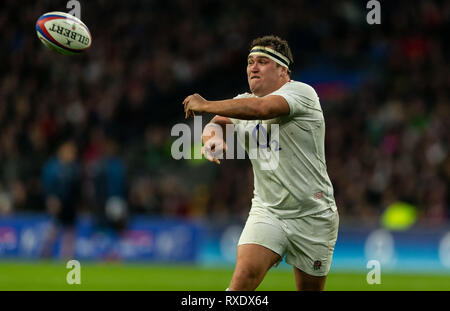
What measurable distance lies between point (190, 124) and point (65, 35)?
12566 mm

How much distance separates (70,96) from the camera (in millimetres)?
20344

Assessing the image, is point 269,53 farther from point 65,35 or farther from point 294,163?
point 65,35

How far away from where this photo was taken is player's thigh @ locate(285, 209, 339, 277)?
620cm

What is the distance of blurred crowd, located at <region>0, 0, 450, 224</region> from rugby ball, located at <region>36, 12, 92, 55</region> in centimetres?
745

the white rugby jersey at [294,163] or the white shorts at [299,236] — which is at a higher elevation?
the white rugby jersey at [294,163]

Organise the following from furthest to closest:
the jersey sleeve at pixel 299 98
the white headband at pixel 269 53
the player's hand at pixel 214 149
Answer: the white headband at pixel 269 53
the player's hand at pixel 214 149
the jersey sleeve at pixel 299 98

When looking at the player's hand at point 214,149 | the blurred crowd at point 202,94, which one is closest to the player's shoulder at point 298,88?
the player's hand at point 214,149

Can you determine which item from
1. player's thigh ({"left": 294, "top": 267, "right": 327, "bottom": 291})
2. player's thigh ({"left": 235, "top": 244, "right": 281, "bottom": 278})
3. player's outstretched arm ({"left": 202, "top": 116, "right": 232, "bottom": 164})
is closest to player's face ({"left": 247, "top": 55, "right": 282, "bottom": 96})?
player's outstretched arm ({"left": 202, "top": 116, "right": 232, "bottom": 164})

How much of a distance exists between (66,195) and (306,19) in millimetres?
10107

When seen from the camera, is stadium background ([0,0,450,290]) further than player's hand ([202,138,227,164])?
Yes

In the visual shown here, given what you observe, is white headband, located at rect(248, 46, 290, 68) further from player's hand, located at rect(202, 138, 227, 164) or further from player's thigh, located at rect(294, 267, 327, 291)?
player's thigh, located at rect(294, 267, 327, 291)

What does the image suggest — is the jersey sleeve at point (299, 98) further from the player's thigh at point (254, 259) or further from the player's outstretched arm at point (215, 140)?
the player's thigh at point (254, 259)

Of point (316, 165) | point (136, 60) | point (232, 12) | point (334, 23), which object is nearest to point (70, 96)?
point (136, 60)

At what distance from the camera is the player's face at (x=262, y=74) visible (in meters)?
6.35
